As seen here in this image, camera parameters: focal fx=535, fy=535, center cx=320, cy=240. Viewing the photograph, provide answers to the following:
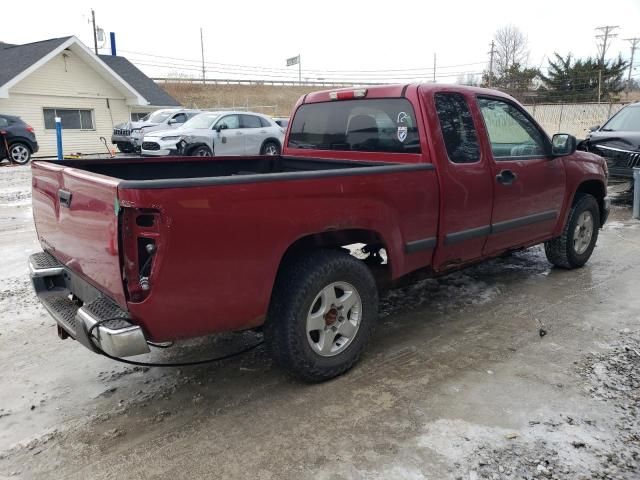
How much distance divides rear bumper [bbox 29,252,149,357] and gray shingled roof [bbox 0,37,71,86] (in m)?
22.3

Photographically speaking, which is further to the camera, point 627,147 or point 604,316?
point 627,147

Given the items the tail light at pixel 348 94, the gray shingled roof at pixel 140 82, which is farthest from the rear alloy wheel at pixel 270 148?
the gray shingled roof at pixel 140 82

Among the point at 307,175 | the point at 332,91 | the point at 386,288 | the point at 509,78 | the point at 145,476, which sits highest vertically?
the point at 509,78

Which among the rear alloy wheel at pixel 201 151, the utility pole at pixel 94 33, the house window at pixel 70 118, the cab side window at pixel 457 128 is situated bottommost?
the rear alloy wheel at pixel 201 151

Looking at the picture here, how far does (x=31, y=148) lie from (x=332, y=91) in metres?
16.2

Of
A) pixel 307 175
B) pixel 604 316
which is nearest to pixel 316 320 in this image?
pixel 307 175

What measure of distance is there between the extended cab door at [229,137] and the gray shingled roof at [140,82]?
44.5 ft

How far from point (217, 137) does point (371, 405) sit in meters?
13.1

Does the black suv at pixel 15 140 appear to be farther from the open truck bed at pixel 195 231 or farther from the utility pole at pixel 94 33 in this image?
the utility pole at pixel 94 33

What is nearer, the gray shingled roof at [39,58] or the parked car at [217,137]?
the parked car at [217,137]

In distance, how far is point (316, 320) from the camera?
3.28 meters

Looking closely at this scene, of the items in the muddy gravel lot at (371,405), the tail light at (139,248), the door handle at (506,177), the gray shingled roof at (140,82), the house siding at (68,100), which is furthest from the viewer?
the gray shingled roof at (140,82)

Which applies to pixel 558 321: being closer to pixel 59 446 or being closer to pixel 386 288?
pixel 386 288

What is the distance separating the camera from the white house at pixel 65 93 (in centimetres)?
2264
